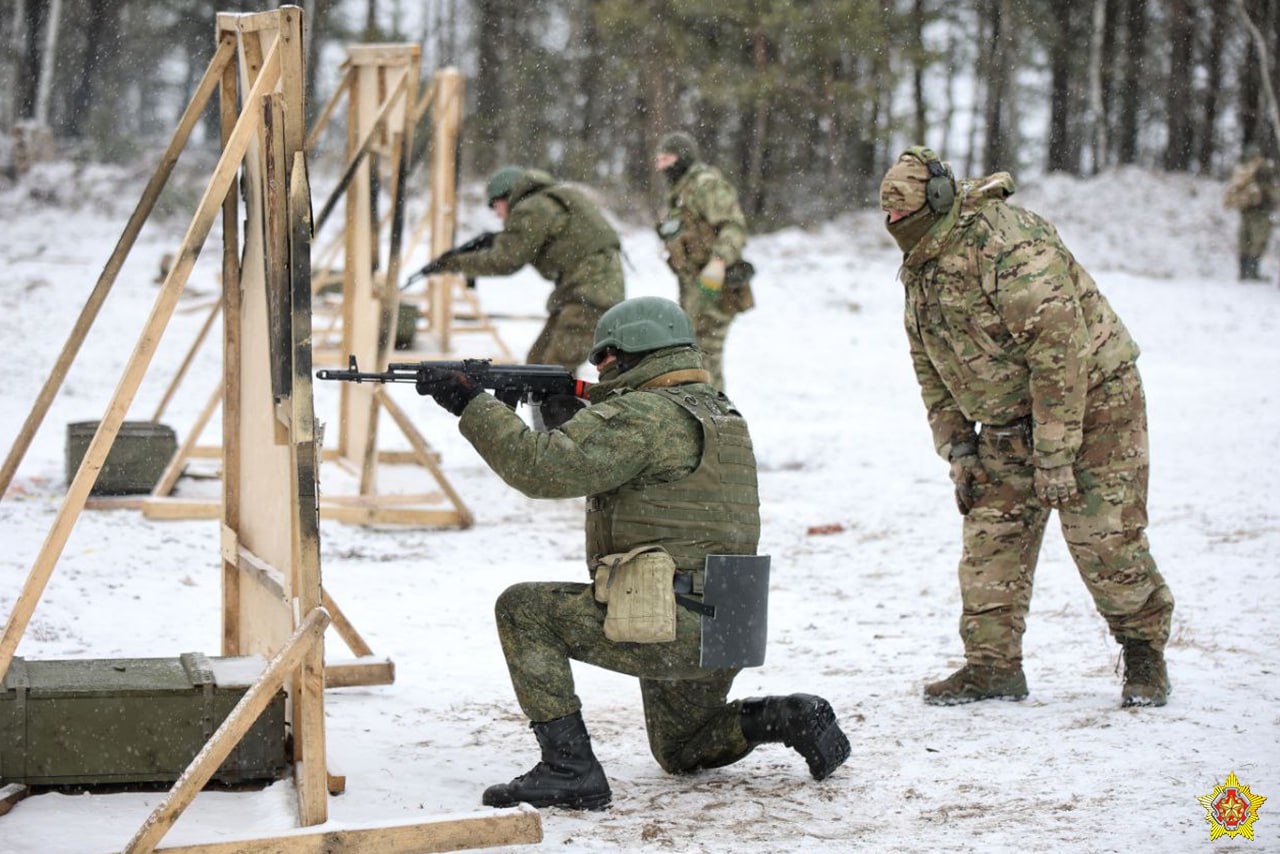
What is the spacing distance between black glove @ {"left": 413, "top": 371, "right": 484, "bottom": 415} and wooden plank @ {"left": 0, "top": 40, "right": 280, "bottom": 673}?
0.66 meters

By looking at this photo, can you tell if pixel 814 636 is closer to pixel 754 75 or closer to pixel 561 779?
pixel 561 779

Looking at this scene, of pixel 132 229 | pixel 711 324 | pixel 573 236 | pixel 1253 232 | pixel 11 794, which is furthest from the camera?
pixel 1253 232

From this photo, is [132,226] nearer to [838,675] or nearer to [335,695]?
[335,695]

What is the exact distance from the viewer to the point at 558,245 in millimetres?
8070

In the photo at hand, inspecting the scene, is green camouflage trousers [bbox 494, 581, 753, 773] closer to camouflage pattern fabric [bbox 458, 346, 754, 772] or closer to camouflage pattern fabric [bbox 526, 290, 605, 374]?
camouflage pattern fabric [bbox 458, 346, 754, 772]

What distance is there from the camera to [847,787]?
3969 millimetres

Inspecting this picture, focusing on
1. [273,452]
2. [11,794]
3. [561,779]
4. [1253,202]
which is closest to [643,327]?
[273,452]

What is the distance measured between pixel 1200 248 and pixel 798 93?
6916 mm

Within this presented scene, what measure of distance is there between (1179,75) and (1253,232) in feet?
35.9

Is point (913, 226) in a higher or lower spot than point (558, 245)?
higher

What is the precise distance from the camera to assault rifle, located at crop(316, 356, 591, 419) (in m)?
3.72

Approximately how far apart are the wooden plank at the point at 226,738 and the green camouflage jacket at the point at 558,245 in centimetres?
477

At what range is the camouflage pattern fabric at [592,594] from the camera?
3.62 m

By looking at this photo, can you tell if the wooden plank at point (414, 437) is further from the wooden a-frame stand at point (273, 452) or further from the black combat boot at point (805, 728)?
the black combat boot at point (805, 728)
